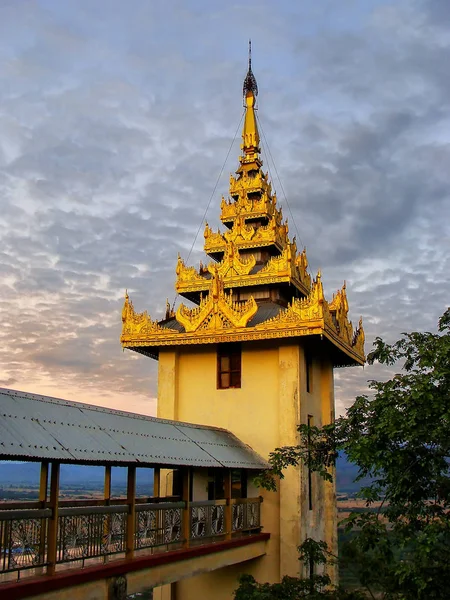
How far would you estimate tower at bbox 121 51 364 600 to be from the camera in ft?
63.6

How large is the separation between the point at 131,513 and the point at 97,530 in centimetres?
106

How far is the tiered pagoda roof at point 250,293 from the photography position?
1973 cm

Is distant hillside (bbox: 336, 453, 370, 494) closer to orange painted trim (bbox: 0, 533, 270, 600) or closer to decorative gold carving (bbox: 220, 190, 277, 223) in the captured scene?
orange painted trim (bbox: 0, 533, 270, 600)

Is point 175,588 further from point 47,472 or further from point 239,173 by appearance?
point 239,173

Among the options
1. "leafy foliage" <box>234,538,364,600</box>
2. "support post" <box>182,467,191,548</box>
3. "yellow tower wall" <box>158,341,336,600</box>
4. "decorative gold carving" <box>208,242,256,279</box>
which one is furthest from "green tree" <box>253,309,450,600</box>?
"decorative gold carving" <box>208,242,256,279</box>

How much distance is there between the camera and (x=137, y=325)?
846 inches

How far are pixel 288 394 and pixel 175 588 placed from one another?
6.84 meters

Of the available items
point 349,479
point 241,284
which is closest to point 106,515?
point 241,284

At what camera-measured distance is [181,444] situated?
618 inches

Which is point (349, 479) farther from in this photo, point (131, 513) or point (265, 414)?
point (131, 513)

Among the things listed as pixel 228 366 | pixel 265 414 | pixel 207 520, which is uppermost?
pixel 228 366

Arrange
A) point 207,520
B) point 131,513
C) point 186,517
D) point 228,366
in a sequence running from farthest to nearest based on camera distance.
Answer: point 228,366 → point 207,520 → point 186,517 → point 131,513

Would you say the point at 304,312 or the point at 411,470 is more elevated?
the point at 304,312

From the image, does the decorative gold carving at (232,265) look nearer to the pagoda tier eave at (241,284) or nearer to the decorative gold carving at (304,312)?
the pagoda tier eave at (241,284)
